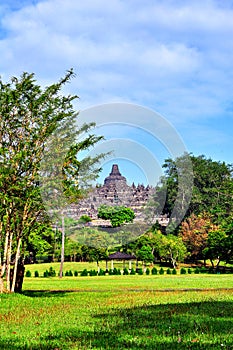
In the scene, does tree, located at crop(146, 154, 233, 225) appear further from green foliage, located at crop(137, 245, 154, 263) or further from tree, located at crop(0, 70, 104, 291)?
tree, located at crop(0, 70, 104, 291)

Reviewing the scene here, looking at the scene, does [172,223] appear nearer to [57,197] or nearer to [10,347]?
[57,197]

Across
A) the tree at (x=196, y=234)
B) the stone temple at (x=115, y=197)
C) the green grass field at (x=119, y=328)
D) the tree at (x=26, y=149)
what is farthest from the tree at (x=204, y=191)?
the green grass field at (x=119, y=328)

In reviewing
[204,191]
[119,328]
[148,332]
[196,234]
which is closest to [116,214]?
[119,328]

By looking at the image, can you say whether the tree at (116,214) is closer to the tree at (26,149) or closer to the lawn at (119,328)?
the tree at (26,149)

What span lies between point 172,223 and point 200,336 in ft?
167

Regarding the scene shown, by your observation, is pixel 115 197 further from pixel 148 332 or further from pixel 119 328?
pixel 148 332

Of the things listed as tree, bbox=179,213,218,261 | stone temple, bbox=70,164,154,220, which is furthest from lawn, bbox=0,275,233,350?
tree, bbox=179,213,218,261

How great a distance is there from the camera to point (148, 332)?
766 cm

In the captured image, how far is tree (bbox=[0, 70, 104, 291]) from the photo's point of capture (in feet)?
53.4

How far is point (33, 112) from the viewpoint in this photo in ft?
56.3

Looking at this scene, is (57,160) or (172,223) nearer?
(57,160)

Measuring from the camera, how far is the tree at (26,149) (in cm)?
1627

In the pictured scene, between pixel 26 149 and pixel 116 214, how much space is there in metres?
5.83

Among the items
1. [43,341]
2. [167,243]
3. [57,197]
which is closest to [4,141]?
[57,197]
